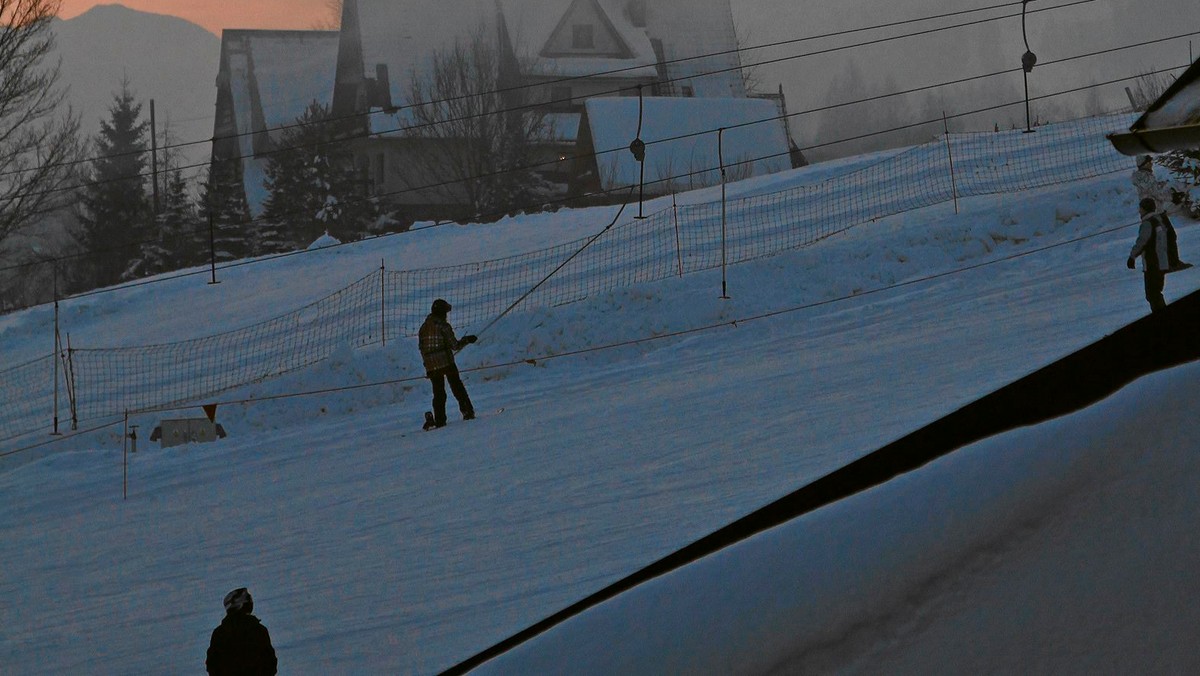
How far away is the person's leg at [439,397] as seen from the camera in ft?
52.1

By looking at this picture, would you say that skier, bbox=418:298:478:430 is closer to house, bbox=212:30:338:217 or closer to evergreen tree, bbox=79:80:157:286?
evergreen tree, bbox=79:80:157:286

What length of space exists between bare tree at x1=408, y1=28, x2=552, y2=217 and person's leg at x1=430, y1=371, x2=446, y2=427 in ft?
106

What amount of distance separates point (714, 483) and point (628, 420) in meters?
3.97

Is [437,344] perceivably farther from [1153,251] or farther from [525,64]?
[525,64]

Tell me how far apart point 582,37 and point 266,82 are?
1568 centimetres

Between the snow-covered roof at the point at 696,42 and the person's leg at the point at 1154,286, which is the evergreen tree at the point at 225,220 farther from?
the person's leg at the point at 1154,286

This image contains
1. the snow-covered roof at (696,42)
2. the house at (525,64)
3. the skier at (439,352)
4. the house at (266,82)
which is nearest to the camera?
the skier at (439,352)

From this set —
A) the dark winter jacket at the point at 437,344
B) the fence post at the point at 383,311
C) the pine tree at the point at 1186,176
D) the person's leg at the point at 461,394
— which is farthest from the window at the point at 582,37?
the dark winter jacket at the point at 437,344

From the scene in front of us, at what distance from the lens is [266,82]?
6362cm

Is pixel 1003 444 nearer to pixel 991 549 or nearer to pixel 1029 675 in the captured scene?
pixel 991 549

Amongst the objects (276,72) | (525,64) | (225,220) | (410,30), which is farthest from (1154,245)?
(276,72)

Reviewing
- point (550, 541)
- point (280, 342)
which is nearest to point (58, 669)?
point (550, 541)

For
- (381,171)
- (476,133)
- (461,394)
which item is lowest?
(461,394)

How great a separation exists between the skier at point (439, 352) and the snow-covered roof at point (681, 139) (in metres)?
31.8
